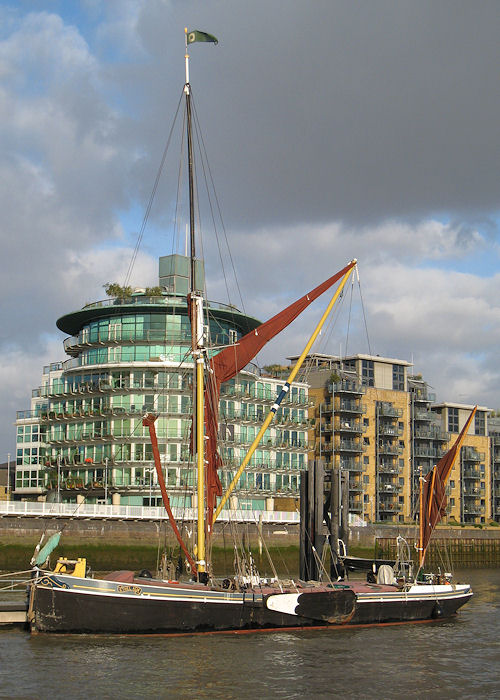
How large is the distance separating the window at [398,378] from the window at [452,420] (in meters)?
14.3

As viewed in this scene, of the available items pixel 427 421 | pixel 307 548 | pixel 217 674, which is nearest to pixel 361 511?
pixel 427 421

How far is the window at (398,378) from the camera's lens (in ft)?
427

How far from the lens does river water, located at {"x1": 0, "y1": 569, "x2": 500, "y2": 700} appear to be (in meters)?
30.2

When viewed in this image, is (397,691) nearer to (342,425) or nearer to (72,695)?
(72,695)

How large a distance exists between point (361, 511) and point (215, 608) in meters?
79.1

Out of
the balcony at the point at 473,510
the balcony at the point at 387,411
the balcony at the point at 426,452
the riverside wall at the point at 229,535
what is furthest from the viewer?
the balcony at the point at 473,510

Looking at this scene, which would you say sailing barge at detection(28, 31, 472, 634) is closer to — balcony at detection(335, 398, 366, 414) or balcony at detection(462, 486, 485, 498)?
balcony at detection(335, 398, 366, 414)

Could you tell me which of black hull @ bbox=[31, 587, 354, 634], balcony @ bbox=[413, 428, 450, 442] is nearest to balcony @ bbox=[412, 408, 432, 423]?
balcony @ bbox=[413, 428, 450, 442]

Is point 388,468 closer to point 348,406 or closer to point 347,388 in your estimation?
point 348,406

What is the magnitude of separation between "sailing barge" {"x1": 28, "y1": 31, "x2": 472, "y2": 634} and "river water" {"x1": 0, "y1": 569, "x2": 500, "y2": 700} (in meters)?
0.62

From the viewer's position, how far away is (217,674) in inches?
1267

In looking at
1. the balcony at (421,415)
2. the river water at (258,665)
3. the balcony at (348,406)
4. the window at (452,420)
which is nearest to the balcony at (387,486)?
the balcony at (348,406)

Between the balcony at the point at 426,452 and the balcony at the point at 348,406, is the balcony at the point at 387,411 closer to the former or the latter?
the balcony at the point at 348,406

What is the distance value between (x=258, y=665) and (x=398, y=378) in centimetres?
9851
